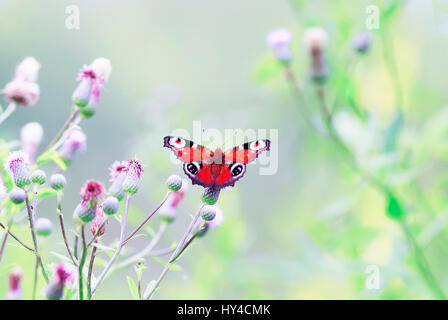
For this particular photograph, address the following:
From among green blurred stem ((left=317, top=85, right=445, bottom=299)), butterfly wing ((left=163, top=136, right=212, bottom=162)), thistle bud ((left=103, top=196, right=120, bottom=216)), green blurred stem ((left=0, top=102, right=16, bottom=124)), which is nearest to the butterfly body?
butterfly wing ((left=163, top=136, right=212, bottom=162))

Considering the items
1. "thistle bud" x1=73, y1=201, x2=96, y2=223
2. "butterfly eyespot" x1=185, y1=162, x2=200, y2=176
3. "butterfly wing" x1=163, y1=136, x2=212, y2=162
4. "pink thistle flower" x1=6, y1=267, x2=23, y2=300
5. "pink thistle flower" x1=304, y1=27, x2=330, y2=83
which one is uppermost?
"pink thistle flower" x1=304, y1=27, x2=330, y2=83

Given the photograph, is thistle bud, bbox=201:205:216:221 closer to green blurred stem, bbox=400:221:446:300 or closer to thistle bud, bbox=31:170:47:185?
thistle bud, bbox=31:170:47:185

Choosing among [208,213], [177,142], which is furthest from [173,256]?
[177,142]

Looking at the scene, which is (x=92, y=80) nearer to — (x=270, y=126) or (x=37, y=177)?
(x=37, y=177)

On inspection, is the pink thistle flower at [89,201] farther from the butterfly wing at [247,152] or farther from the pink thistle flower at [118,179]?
the butterfly wing at [247,152]

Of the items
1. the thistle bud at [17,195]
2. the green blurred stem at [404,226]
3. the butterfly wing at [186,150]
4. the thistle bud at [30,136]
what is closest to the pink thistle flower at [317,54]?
the green blurred stem at [404,226]
